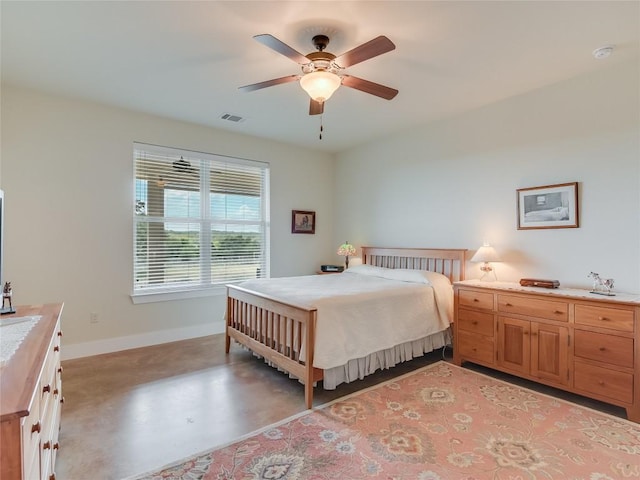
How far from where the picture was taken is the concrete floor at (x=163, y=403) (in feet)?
6.64

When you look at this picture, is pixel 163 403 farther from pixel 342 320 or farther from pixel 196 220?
pixel 196 220

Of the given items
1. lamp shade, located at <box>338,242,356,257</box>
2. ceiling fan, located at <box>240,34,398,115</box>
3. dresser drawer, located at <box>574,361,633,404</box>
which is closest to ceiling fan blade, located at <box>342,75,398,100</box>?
ceiling fan, located at <box>240,34,398,115</box>

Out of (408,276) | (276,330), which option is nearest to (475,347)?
(408,276)

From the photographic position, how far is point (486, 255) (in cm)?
346

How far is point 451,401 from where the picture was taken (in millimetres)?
2668

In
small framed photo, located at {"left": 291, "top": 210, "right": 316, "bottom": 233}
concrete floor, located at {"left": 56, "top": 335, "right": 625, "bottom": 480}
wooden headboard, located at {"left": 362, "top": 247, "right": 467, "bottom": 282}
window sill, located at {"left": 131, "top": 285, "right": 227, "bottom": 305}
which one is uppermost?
small framed photo, located at {"left": 291, "top": 210, "right": 316, "bottom": 233}

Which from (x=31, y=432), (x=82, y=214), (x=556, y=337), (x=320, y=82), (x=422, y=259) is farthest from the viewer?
(x=422, y=259)

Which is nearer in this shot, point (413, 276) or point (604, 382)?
point (604, 382)

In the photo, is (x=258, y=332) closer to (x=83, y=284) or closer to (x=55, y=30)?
(x=83, y=284)

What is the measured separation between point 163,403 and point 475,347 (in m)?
2.83

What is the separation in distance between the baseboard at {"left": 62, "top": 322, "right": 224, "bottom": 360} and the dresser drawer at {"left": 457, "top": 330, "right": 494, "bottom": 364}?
3068 mm

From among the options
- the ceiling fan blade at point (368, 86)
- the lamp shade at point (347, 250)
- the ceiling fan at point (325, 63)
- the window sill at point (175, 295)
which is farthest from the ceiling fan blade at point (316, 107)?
the window sill at point (175, 295)

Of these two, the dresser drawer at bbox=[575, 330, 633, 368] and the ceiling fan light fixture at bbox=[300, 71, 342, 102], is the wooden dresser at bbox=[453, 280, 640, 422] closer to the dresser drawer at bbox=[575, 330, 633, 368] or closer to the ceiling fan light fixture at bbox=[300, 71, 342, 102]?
the dresser drawer at bbox=[575, 330, 633, 368]

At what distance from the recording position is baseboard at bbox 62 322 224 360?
362cm
